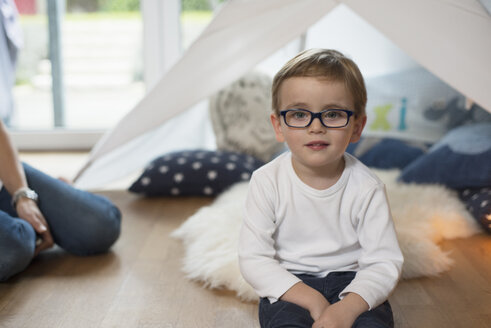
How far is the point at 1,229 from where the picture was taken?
1499mm

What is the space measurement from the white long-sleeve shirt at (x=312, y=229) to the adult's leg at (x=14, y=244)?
642 mm

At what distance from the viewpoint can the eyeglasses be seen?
114 centimetres

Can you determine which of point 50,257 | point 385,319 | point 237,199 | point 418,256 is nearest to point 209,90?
point 237,199

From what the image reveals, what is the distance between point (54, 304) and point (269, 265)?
605 millimetres

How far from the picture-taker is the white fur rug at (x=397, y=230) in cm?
160

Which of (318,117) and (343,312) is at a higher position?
(318,117)

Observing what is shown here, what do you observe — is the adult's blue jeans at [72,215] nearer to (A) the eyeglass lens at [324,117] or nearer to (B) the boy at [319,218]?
(B) the boy at [319,218]

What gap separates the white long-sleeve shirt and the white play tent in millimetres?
516

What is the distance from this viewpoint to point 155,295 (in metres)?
1.53

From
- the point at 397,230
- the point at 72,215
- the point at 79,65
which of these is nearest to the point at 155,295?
the point at 72,215

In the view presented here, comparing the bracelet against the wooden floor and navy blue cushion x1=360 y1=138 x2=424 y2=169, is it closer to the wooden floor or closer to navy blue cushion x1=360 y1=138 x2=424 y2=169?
the wooden floor

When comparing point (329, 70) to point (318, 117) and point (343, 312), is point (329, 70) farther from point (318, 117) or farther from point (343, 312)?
point (343, 312)

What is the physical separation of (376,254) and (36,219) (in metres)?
0.95

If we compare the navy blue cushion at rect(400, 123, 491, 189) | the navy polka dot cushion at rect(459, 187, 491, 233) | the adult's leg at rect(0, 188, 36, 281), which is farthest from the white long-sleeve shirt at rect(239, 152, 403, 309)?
the navy blue cushion at rect(400, 123, 491, 189)
